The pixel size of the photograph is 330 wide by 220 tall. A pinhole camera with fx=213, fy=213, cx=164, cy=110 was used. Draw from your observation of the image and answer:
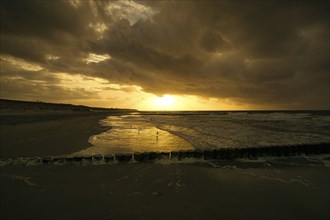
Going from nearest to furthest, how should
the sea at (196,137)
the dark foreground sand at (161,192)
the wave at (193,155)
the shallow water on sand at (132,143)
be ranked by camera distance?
the dark foreground sand at (161,192) → the wave at (193,155) → the shallow water on sand at (132,143) → the sea at (196,137)

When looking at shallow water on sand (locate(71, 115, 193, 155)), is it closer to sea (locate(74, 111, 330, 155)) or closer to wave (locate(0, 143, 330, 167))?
sea (locate(74, 111, 330, 155))

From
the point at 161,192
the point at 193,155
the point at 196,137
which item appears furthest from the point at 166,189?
the point at 196,137

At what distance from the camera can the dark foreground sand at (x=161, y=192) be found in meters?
5.52

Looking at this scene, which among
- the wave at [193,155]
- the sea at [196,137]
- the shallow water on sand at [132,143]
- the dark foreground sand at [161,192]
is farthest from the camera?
the sea at [196,137]

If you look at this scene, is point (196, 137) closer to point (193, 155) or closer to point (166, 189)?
point (193, 155)

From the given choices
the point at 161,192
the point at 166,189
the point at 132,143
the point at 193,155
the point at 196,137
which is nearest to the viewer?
the point at 161,192

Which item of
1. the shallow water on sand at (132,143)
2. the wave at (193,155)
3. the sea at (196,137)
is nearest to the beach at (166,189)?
the wave at (193,155)

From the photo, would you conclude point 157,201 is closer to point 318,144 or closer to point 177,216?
point 177,216

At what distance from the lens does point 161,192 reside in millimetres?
6891

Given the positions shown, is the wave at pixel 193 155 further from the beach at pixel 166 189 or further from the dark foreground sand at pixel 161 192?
the dark foreground sand at pixel 161 192

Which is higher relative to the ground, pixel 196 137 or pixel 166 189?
pixel 196 137

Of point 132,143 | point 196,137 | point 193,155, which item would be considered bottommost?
point 132,143

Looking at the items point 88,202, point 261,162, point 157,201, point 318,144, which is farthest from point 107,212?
point 318,144

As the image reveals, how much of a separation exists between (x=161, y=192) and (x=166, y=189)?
299 millimetres
